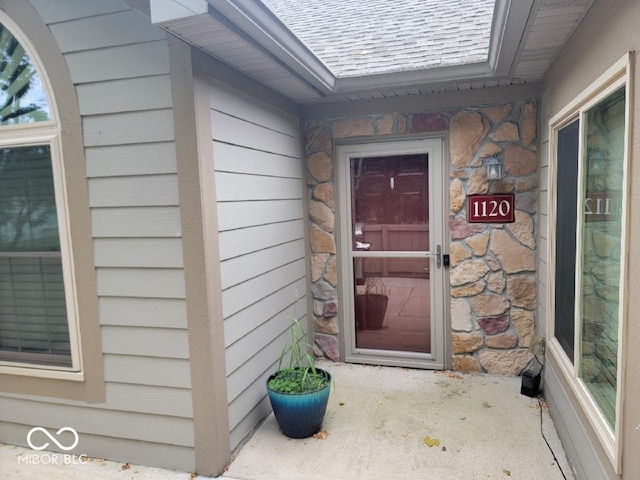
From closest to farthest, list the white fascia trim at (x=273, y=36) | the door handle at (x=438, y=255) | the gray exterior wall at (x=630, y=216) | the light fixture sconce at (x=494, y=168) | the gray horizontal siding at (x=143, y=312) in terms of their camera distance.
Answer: the gray exterior wall at (x=630, y=216), the white fascia trim at (x=273, y=36), the gray horizontal siding at (x=143, y=312), the light fixture sconce at (x=494, y=168), the door handle at (x=438, y=255)

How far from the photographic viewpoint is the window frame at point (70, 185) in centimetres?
229

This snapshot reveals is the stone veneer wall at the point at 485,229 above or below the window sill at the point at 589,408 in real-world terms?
above

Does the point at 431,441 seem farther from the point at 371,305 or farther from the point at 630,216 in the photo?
the point at 630,216

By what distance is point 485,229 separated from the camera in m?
3.33

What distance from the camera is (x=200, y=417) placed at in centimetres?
229

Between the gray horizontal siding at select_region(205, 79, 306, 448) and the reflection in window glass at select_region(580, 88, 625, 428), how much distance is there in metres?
1.79

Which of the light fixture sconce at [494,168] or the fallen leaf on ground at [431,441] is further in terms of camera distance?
the light fixture sconce at [494,168]

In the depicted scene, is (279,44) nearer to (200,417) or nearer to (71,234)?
(71,234)

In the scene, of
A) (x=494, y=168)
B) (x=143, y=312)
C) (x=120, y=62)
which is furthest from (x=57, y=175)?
(x=494, y=168)

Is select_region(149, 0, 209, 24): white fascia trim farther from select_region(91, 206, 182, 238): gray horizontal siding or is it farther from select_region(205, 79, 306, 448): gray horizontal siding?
select_region(91, 206, 182, 238): gray horizontal siding

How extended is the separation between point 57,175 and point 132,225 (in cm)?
50

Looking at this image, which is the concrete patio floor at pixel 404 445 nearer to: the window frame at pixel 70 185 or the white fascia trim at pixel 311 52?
the window frame at pixel 70 185

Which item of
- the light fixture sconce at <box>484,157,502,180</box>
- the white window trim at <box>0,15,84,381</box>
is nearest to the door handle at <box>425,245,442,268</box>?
the light fixture sconce at <box>484,157,502,180</box>

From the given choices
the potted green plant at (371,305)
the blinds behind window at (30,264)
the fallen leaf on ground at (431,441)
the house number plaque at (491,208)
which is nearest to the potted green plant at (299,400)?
the fallen leaf on ground at (431,441)
